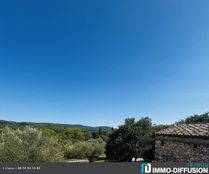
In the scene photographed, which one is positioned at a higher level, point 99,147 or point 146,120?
point 146,120

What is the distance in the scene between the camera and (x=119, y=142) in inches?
1086

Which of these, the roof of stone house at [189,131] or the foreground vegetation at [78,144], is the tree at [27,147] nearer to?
the foreground vegetation at [78,144]

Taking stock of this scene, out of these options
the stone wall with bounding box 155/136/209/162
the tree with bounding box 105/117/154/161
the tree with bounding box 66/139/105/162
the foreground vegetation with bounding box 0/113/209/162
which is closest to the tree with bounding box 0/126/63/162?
the foreground vegetation with bounding box 0/113/209/162

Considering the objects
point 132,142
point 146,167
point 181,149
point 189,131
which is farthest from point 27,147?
point 132,142

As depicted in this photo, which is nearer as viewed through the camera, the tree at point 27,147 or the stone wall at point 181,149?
the stone wall at point 181,149

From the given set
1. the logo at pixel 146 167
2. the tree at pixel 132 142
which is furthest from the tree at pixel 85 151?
the logo at pixel 146 167

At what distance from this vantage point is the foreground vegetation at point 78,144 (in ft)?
51.4

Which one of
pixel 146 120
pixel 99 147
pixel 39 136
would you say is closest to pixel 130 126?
pixel 146 120

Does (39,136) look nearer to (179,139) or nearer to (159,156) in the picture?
(159,156)

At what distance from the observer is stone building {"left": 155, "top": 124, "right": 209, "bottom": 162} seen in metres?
12.6

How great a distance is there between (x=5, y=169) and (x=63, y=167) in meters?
1.92

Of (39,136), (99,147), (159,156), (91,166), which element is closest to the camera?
(91,166)

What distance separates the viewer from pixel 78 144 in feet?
127

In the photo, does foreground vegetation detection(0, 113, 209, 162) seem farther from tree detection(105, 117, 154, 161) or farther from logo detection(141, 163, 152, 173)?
logo detection(141, 163, 152, 173)
